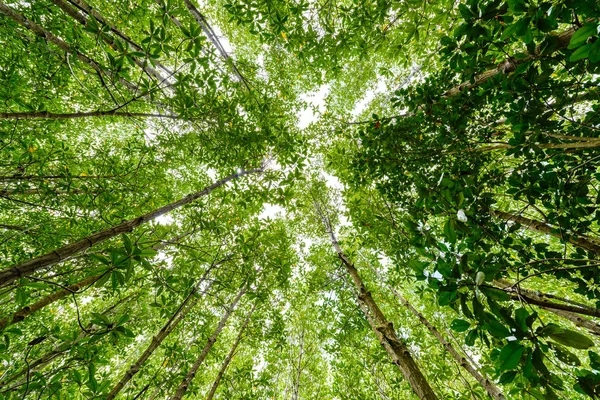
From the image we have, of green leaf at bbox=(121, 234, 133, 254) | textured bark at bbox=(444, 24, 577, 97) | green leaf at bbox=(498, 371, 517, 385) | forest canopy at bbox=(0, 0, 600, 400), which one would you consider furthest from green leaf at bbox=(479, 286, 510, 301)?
green leaf at bbox=(121, 234, 133, 254)

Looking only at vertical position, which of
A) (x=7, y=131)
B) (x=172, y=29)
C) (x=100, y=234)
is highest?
(x=172, y=29)

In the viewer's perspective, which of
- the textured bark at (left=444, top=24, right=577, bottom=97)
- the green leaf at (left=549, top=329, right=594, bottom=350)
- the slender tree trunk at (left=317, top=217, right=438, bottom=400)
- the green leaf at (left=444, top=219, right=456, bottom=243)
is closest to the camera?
the green leaf at (left=549, top=329, right=594, bottom=350)

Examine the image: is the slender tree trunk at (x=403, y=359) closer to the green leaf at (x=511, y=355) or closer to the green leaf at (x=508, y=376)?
the green leaf at (x=508, y=376)

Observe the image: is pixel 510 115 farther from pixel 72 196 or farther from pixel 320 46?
pixel 72 196

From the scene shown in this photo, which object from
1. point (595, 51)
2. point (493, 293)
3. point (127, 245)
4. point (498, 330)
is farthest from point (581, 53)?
point (127, 245)

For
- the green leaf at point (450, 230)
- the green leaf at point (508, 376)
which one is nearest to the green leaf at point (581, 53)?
the green leaf at point (450, 230)

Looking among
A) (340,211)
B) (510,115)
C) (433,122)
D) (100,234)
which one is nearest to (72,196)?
(100,234)

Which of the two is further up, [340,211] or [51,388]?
[51,388]

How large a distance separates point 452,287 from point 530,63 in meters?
1.81

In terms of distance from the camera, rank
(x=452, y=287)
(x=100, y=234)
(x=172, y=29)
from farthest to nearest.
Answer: (x=172, y=29) < (x=100, y=234) < (x=452, y=287)

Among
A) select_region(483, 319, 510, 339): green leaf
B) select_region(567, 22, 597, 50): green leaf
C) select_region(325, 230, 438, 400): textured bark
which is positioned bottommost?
select_region(325, 230, 438, 400): textured bark

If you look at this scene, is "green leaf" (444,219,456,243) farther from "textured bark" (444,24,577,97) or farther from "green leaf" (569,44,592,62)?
"textured bark" (444,24,577,97)

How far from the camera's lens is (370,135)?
2932 millimetres

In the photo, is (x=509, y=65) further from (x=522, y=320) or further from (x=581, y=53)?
(x=522, y=320)
